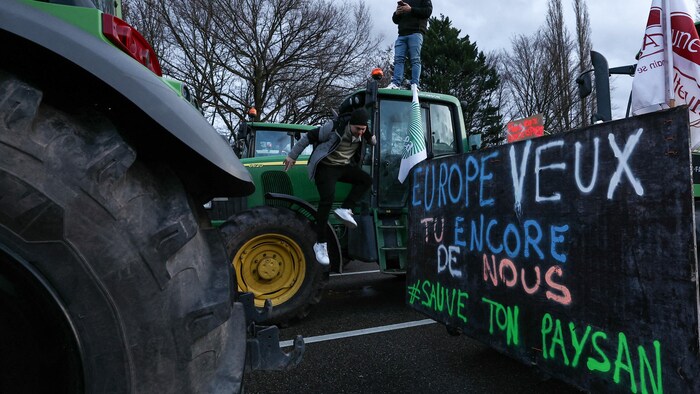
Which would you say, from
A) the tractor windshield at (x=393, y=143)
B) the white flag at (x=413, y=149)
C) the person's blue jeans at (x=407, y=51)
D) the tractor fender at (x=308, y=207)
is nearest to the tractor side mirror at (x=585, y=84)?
the white flag at (x=413, y=149)

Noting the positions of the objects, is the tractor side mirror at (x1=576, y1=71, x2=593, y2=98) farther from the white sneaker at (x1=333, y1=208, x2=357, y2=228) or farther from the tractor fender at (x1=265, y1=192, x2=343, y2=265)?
the tractor fender at (x1=265, y1=192, x2=343, y2=265)

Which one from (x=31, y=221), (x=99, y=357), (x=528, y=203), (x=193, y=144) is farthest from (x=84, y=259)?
(x=528, y=203)

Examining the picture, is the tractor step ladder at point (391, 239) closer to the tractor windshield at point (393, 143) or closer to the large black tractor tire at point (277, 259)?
the tractor windshield at point (393, 143)

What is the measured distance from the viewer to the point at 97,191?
3.16ft

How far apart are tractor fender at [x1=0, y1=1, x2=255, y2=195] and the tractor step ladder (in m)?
3.18

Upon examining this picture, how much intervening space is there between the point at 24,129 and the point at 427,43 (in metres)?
27.2

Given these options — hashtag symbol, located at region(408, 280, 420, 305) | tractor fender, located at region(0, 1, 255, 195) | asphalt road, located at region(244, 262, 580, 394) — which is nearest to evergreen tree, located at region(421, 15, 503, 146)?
asphalt road, located at region(244, 262, 580, 394)

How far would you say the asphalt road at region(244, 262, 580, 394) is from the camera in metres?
2.63

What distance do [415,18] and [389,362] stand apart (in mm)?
4180

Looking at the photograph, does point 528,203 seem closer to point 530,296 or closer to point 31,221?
point 530,296

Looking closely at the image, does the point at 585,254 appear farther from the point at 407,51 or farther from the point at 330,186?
the point at 407,51

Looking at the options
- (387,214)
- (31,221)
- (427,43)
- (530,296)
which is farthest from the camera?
(427,43)

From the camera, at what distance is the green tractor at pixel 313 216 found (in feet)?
13.2

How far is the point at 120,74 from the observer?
3.44ft
